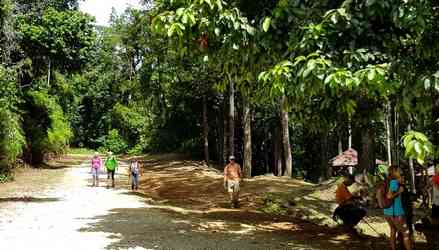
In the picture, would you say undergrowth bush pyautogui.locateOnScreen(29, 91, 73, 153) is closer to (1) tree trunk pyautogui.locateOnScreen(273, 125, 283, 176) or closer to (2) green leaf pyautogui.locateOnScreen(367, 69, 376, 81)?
(1) tree trunk pyautogui.locateOnScreen(273, 125, 283, 176)

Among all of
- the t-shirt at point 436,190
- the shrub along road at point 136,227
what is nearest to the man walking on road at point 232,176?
the shrub along road at point 136,227

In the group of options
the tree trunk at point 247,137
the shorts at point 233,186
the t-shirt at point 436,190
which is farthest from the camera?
the tree trunk at point 247,137

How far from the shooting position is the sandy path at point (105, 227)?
402 inches

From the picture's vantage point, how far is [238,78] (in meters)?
10.0

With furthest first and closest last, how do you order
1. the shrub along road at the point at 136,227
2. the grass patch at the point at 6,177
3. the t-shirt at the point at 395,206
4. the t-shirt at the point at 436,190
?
the grass patch at the point at 6,177, the t-shirt at the point at 436,190, the shrub along road at the point at 136,227, the t-shirt at the point at 395,206

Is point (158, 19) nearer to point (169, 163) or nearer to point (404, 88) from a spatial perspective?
point (404, 88)

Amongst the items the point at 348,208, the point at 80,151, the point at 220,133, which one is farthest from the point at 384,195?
the point at 80,151

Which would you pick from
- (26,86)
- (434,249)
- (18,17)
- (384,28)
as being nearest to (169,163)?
(26,86)

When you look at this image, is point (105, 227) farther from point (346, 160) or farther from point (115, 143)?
point (115, 143)

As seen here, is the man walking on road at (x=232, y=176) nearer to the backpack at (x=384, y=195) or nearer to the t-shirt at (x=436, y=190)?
the t-shirt at (x=436, y=190)

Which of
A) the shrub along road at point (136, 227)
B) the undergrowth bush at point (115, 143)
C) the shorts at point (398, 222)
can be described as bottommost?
the shrub along road at point (136, 227)

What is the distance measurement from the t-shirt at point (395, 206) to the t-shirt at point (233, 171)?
7.94 meters

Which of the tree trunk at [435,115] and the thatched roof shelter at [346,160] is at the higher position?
the tree trunk at [435,115]

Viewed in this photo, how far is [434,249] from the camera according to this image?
33.3ft
